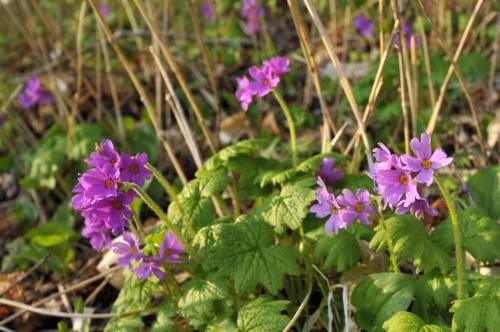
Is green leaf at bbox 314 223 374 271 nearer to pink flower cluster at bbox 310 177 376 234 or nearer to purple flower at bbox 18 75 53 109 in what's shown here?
pink flower cluster at bbox 310 177 376 234

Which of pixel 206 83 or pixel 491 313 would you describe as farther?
pixel 206 83

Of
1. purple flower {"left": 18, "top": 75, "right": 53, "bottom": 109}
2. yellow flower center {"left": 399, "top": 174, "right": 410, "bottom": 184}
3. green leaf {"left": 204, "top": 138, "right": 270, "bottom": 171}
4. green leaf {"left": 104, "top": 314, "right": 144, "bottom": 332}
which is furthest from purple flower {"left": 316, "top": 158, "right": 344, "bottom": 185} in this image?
purple flower {"left": 18, "top": 75, "right": 53, "bottom": 109}

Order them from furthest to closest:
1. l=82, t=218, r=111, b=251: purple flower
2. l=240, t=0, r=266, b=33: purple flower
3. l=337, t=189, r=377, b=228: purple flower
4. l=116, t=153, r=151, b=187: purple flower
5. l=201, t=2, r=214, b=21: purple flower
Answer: l=201, t=2, r=214, b=21: purple flower
l=240, t=0, r=266, b=33: purple flower
l=82, t=218, r=111, b=251: purple flower
l=116, t=153, r=151, b=187: purple flower
l=337, t=189, r=377, b=228: purple flower

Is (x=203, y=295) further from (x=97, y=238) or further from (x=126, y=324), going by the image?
(x=97, y=238)

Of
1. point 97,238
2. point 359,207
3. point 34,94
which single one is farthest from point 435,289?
point 34,94

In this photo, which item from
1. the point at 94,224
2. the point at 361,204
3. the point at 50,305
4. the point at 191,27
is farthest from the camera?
the point at 191,27

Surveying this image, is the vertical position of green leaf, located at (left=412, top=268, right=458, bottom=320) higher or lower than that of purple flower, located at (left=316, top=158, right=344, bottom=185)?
lower

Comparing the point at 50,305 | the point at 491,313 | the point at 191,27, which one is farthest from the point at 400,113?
the point at 191,27

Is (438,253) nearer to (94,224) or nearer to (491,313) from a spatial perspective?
(491,313)
